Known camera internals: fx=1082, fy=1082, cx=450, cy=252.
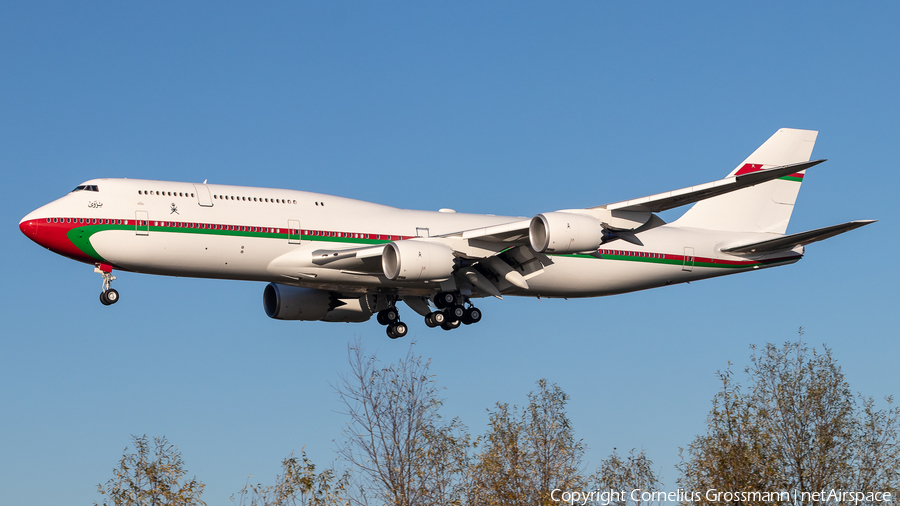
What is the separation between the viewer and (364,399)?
103 feet

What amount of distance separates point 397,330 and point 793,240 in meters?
15.6

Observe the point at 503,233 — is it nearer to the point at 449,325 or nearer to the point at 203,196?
the point at 449,325

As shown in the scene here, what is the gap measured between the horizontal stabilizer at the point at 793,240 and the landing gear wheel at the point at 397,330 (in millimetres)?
13459

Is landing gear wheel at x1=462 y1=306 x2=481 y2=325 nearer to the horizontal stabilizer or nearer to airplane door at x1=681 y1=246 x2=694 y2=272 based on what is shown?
airplane door at x1=681 y1=246 x2=694 y2=272

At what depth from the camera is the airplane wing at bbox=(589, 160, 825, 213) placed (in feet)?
104

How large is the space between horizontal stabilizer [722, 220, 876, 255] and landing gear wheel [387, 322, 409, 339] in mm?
13459

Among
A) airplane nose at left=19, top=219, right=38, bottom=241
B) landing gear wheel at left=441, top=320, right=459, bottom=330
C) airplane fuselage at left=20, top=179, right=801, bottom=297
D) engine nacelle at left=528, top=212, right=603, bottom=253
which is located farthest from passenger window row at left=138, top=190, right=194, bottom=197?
engine nacelle at left=528, top=212, right=603, bottom=253

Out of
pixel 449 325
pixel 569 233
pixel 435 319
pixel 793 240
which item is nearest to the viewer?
pixel 569 233

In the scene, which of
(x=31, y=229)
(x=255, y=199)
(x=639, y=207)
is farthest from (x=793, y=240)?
(x=31, y=229)

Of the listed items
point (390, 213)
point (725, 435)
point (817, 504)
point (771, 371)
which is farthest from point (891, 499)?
point (390, 213)

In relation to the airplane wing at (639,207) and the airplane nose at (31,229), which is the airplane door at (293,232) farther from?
the airplane nose at (31,229)

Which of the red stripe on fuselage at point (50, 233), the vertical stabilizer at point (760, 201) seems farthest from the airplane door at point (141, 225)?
the vertical stabilizer at point (760, 201)

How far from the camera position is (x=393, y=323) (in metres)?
43.5

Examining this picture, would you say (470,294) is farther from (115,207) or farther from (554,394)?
(115,207)
